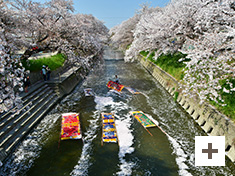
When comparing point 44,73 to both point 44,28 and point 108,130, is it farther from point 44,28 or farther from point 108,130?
point 108,130

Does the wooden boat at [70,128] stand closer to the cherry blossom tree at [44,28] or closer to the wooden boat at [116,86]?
the cherry blossom tree at [44,28]

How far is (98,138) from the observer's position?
10664 mm

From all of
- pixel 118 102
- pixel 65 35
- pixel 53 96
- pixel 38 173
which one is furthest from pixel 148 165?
pixel 65 35

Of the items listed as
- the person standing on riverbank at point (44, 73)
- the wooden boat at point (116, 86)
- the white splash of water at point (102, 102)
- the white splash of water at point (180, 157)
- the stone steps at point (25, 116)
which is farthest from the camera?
the wooden boat at point (116, 86)

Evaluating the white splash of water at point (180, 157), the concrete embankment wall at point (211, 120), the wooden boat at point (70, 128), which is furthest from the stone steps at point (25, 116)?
the concrete embankment wall at point (211, 120)

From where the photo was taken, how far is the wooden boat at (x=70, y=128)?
10.2m

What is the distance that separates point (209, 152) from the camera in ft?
25.2

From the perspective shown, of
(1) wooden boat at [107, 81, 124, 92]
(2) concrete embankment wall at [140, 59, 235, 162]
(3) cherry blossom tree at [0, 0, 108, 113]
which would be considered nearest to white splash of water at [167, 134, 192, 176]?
(2) concrete embankment wall at [140, 59, 235, 162]

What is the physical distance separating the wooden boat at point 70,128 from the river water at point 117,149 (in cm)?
36

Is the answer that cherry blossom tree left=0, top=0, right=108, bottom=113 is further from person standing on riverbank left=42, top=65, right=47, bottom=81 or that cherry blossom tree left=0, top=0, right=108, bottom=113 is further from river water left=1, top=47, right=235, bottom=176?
river water left=1, top=47, right=235, bottom=176

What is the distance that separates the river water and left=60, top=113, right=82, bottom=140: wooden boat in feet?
1.18

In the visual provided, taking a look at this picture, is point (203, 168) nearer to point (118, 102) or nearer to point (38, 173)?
point (38, 173)

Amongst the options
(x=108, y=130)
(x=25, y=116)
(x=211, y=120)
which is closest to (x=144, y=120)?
(x=108, y=130)

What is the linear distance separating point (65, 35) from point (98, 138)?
1043 centimetres
